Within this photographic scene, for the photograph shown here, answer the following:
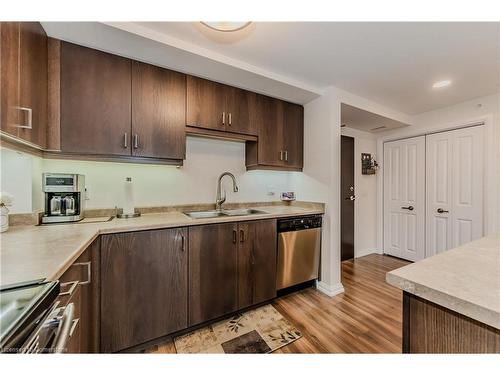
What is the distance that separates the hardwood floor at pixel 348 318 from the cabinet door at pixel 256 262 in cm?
27

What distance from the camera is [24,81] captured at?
1.10 metres

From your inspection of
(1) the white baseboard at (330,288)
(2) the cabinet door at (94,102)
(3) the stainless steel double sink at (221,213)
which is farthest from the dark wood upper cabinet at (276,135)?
(1) the white baseboard at (330,288)

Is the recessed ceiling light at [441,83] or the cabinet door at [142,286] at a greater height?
the recessed ceiling light at [441,83]

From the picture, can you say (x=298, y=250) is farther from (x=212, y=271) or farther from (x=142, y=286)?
(x=142, y=286)

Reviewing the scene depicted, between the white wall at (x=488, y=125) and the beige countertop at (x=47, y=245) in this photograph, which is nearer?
the beige countertop at (x=47, y=245)

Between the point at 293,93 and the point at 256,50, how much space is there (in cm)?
76

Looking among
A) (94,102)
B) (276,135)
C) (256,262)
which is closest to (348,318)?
(256,262)

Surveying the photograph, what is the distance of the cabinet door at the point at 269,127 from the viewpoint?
221 centimetres

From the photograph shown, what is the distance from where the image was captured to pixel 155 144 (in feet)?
5.58

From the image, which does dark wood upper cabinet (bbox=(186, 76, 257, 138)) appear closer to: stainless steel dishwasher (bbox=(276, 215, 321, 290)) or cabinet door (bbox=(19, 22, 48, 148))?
cabinet door (bbox=(19, 22, 48, 148))

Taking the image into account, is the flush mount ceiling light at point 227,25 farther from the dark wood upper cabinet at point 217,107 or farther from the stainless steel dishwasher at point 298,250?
the stainless steel dishwasher at point 298,250
